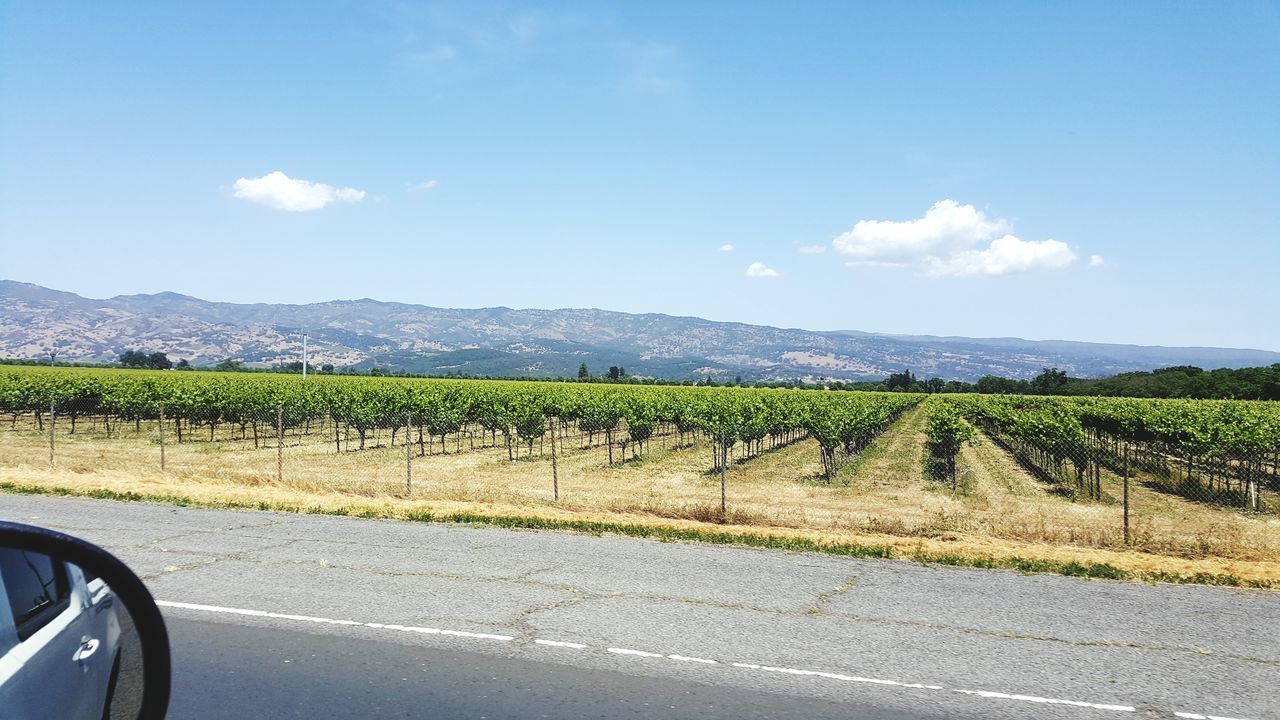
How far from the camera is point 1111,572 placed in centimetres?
1097

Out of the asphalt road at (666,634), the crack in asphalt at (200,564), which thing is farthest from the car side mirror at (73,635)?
the crack in asphalt at (200,564)

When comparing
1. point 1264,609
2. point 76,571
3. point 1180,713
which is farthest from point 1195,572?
point 76,571

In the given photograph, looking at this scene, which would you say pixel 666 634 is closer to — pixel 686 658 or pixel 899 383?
pixel 686 658

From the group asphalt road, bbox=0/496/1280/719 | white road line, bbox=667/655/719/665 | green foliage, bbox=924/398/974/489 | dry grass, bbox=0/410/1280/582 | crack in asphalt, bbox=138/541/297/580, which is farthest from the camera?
green foliage, bbox=924/398/974/489

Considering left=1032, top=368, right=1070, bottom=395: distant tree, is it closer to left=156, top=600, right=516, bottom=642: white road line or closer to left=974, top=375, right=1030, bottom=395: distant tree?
left=974, top=375, right=1030, bottom=395: distant tree

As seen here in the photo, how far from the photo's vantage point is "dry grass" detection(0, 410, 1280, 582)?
13.5 m

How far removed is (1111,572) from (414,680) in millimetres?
9445

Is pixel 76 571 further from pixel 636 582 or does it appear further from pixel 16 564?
pixel 636 582

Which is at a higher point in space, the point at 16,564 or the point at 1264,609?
the point at 16,564

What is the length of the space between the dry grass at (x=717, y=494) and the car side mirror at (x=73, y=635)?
11.4 m

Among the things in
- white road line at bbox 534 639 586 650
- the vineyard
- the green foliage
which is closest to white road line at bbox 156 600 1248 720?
white road line at bbox 534 639 586 650

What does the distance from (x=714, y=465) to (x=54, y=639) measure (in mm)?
→ 30444

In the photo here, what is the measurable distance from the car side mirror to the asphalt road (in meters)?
3.49

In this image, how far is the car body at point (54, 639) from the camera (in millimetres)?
2055
